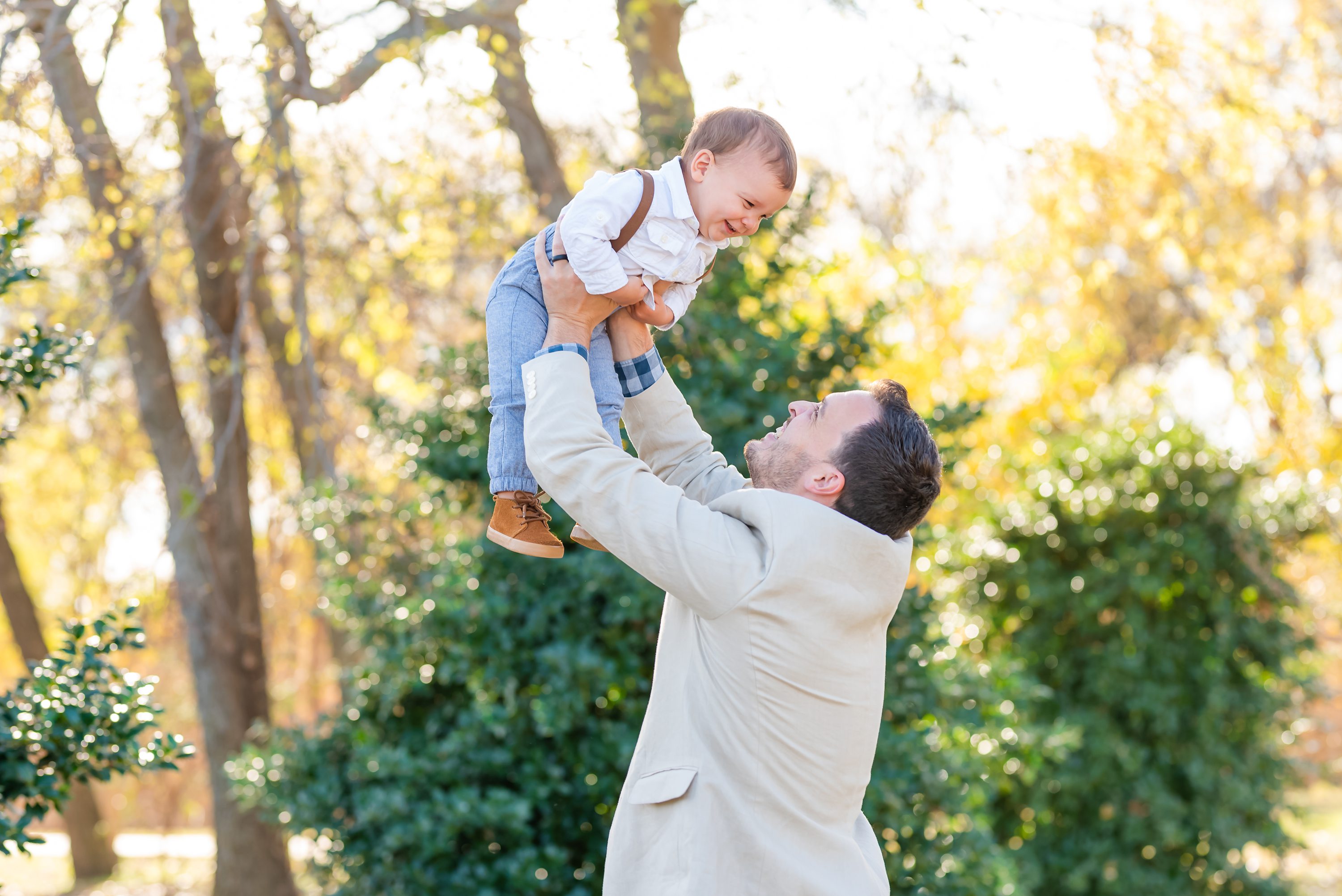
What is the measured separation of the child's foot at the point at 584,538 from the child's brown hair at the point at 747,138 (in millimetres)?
696

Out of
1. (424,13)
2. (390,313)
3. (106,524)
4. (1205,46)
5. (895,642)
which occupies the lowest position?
(106,524)

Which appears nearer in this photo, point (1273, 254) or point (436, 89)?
point (436, 89)

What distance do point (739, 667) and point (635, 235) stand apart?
2.54 ft

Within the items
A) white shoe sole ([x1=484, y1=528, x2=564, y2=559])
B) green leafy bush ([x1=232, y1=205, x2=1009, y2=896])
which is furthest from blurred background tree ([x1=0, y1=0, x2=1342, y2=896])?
white shoe sole ([x1=484, y1=528, x2=564, y2=559])

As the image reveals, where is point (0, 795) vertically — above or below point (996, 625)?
above

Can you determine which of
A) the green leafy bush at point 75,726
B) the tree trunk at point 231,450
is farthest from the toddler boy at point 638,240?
the tree trunk at point 231,450

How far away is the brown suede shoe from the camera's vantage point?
195 cm

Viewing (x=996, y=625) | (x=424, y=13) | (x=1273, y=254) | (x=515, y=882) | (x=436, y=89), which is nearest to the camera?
(x=515, y=882)

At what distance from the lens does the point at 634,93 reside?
595 cm

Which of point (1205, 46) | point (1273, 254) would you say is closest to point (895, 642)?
point (1205, 46)

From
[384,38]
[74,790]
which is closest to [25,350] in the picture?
[384,38]

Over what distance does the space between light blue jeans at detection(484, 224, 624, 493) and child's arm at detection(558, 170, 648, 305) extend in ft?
0.30

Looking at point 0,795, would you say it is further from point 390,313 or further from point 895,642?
point 390,313

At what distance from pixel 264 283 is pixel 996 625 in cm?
458
